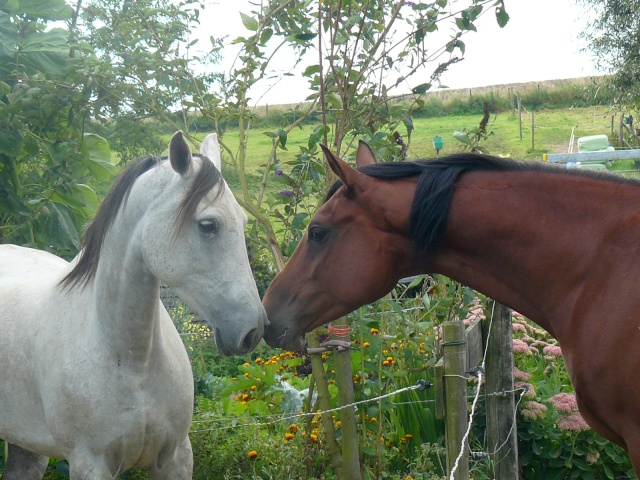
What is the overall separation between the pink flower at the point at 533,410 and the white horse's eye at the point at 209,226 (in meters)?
2.64

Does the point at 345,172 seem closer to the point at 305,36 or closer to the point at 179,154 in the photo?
the point at 179,154

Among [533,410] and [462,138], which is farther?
[533,410]

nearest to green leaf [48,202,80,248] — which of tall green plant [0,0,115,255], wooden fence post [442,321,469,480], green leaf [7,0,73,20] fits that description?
tall green plant [0,0,115,255]

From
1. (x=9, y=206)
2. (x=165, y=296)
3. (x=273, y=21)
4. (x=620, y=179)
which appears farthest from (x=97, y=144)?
(x=620, y=179)

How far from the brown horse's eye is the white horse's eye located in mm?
358

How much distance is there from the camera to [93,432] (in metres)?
2.73

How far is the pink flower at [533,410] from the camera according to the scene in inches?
174

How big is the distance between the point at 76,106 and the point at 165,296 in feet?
12.3

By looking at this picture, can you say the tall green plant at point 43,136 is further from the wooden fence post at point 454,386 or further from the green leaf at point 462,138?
the wooden fence post at point 454,386

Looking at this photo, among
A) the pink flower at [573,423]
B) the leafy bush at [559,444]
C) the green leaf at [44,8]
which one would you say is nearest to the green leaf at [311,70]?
the leafy bush at [559,444]

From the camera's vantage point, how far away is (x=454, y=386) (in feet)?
11.5

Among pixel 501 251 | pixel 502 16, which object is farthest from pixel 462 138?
pixel 501 251

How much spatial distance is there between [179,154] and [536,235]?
1280 millimetres

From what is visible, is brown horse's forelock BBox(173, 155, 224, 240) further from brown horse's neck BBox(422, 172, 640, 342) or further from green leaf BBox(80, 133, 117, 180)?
green leaf BBox(80, 133, 117, 180)
